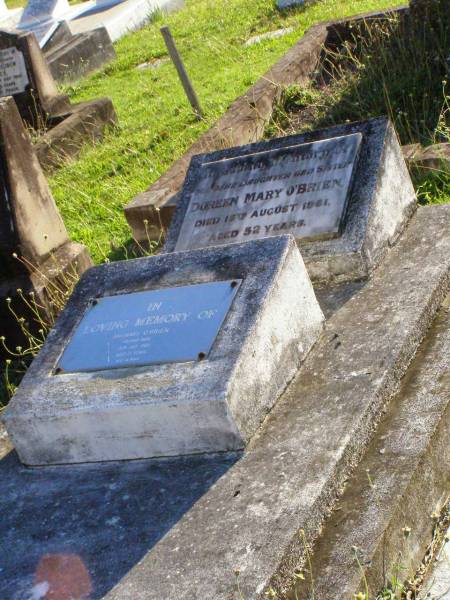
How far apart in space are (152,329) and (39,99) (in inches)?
275

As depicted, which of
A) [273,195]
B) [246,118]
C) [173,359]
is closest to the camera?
[173,359]

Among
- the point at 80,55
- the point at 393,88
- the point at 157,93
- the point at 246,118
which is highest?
the point at 246,118

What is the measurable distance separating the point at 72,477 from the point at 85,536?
38 cm

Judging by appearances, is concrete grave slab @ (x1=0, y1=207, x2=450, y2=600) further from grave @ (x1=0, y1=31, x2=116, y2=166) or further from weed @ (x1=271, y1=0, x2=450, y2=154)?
grave @ (x1=0, y1=31, x2=116, y2=166)

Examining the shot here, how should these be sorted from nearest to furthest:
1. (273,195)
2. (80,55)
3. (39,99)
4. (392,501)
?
(392,501)
(273,195)
(39,99)
(80,55)

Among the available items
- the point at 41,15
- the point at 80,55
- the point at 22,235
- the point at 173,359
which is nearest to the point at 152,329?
the point at 173,359

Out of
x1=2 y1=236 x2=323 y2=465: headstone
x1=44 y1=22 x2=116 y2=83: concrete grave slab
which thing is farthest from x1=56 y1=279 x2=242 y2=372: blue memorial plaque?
x1=44 y1=22 x2=116 y2=83: concrete grave slab

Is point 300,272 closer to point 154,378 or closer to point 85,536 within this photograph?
point 154,378

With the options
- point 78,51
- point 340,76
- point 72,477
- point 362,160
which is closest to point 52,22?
point 78,51

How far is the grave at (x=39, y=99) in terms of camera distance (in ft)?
30.3

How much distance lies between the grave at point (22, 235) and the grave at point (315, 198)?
1.34 metres

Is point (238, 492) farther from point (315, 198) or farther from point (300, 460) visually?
point (315, 198)

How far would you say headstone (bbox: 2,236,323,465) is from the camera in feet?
9.71

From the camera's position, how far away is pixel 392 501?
2598 millimetres
